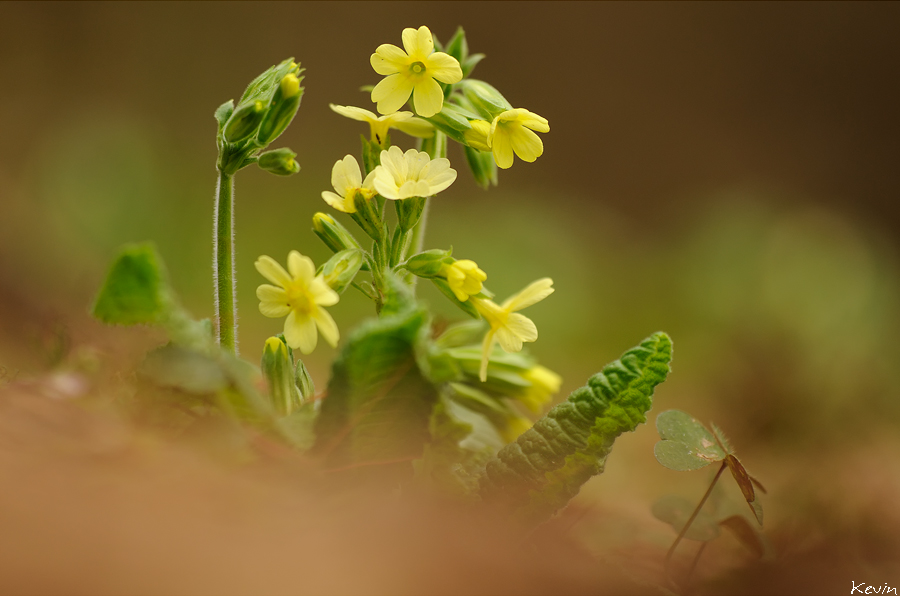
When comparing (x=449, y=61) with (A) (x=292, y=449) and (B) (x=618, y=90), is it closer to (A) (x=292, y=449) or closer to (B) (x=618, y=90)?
(A) (x=292, y=449)

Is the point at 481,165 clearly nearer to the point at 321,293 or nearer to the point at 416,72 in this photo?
the point at 416,72

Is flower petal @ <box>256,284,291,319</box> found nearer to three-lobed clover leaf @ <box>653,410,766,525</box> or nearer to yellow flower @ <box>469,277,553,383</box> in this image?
yellow flower @ <box>469,277,553,383</box>

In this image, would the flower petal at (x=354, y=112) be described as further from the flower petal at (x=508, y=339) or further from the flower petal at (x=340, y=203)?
the flower petal at (x=508, y=339)

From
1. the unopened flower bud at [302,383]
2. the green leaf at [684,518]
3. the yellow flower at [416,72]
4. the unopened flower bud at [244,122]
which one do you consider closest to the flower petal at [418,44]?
the yellow flower at [416,72]

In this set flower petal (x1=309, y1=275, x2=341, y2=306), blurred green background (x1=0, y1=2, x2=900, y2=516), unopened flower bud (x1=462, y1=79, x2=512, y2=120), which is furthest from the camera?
blurred green background (x1=0, y1=2, x2=900, y2=516)

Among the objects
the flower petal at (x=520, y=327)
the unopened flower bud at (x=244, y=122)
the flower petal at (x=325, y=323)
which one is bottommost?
the flower petal at (x=325, y=323)

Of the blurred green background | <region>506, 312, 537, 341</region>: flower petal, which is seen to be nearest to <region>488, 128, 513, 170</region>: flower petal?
<region>506, 312, 537, 341</region>: flower petal
